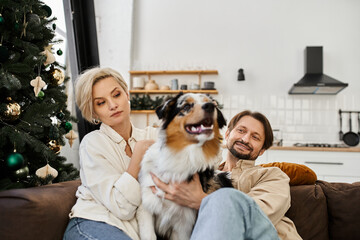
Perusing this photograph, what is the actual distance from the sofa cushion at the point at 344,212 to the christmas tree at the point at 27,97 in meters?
1.76

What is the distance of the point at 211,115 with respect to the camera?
4.50 ft

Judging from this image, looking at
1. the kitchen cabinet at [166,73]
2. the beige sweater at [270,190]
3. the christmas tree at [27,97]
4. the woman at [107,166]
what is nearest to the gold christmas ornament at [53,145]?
the christmas tree at [27,97]

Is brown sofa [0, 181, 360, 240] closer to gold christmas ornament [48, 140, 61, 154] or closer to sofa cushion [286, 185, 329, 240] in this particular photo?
sofa cushion [286, 185, 329, 240]

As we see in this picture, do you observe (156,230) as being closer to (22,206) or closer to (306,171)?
(22,206)

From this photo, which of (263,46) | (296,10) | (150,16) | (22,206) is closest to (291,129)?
(263,46)

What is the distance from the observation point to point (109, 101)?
1652 millimetres

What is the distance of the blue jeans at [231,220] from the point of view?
116 centimetres

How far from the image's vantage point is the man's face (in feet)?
6.01

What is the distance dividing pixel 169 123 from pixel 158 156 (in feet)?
0.56

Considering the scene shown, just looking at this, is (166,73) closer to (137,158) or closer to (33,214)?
(137,158)

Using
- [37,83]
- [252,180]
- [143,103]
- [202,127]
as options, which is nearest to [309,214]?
[252,180]

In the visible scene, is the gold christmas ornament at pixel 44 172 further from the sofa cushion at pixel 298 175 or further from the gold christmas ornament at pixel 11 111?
the sofa cushion at pixel 298 175

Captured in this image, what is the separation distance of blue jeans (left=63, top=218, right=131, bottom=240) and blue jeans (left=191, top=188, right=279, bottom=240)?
36cm

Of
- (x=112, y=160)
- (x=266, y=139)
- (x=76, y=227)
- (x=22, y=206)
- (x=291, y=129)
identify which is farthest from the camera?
(x=291, y=129)
